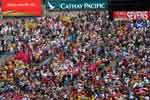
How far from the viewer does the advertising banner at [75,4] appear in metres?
45.3

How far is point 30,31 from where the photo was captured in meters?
42.3

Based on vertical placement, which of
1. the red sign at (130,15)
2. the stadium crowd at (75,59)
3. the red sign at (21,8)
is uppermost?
the red sign at (21,8)

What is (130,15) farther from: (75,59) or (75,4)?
(75,59)

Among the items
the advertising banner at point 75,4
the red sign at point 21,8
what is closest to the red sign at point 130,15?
the advertising banner at point 75,4

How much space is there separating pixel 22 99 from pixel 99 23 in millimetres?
9704

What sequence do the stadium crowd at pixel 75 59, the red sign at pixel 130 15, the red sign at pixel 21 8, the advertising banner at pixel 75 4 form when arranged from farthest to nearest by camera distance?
the advertising banner at pixel 75 4 < the red sign at pixel 21 8 < the red sign at pixel 130 15 < the stadium crowd at pixel 75 59

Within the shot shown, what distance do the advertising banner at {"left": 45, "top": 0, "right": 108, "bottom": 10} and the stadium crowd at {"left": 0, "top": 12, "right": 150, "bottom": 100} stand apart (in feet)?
2.65

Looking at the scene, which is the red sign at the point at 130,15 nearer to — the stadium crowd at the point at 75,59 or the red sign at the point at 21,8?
the stadium crowd at the point at 75,59

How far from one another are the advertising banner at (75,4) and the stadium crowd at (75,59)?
2.65ft

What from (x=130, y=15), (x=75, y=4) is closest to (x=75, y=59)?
(x=130, y=15)

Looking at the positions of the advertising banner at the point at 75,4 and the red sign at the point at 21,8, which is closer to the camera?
the red sign at the point at 21,8

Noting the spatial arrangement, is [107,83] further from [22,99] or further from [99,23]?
[99,23]

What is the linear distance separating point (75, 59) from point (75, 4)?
7.42 metres

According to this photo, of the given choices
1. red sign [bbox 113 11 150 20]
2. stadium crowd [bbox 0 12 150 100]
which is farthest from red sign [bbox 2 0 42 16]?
red sign [bbox 113 11 150 20]
